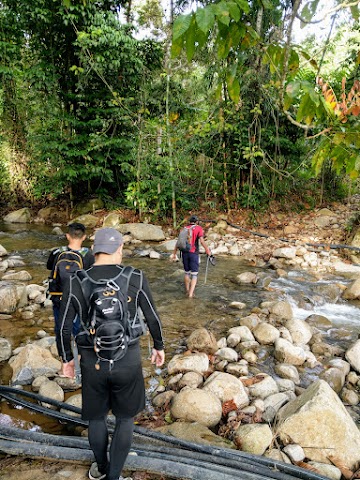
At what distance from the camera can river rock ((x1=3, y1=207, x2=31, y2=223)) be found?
47.7 ft

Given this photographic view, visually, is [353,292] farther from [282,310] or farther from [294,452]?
[294,452]

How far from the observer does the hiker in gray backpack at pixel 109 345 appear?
2236mm

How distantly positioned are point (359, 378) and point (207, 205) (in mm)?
10521

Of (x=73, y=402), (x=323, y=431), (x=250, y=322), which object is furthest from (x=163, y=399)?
(x=250, y=322)

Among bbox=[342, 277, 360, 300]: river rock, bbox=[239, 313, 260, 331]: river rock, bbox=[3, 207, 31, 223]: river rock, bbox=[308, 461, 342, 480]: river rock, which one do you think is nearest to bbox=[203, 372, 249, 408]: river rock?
bbox=[308, 461, 342, 480]: river rock

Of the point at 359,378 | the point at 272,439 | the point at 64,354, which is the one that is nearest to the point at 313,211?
the point at 359,378

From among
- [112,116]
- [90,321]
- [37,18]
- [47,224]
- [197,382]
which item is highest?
[37,18]

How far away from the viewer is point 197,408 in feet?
11.5

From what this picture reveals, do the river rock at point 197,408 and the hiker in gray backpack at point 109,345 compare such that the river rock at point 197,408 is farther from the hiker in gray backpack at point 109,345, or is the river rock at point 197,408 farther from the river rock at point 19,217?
the river rock at point 19,217

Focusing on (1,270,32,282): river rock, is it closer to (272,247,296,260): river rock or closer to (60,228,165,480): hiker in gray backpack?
(60,228,165,480): hiker in gray backpack

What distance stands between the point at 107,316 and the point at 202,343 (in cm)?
315

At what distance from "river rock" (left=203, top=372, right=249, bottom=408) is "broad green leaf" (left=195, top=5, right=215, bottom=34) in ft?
12.1

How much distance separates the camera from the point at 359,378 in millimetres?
4582

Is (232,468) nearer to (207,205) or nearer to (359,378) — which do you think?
(359,378)
